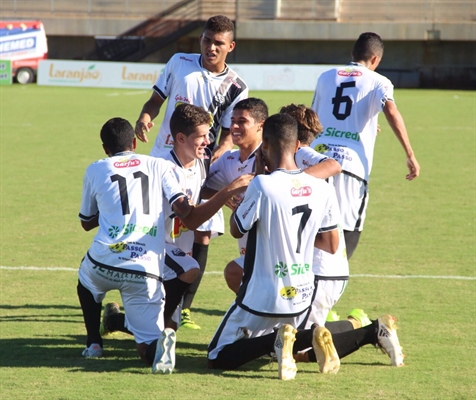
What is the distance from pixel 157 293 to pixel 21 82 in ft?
102

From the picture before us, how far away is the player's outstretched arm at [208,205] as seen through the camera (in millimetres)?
5141

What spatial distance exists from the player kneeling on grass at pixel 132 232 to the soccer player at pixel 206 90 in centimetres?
122

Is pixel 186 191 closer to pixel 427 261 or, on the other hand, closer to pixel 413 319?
pixel 413 319

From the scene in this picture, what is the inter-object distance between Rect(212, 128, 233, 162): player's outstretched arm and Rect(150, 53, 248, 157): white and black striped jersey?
0.08 metres

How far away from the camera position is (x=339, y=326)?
5633 mm

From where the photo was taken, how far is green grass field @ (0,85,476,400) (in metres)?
4.86

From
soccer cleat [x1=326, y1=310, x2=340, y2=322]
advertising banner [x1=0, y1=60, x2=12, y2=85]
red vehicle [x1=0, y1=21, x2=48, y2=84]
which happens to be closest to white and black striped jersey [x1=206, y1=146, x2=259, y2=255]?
soccer cleat [x1=326, y1=310, x2=340, y2=322]

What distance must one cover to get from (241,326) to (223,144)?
1972mm

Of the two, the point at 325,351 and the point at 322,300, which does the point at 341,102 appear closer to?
the point at 322,300

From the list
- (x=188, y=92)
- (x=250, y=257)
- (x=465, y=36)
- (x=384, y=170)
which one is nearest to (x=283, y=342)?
(x=250, y=257)

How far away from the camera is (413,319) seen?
6.50 meters

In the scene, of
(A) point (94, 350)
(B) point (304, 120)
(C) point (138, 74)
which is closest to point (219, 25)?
(B) point (304, 120)

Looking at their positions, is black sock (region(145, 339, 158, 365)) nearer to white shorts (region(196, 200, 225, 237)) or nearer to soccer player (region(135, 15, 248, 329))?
soccer player (region(135, 15, 248, 329))

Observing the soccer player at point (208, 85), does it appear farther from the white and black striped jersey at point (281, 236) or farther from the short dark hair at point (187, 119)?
the white and black striped jersey at point (281, 236)
